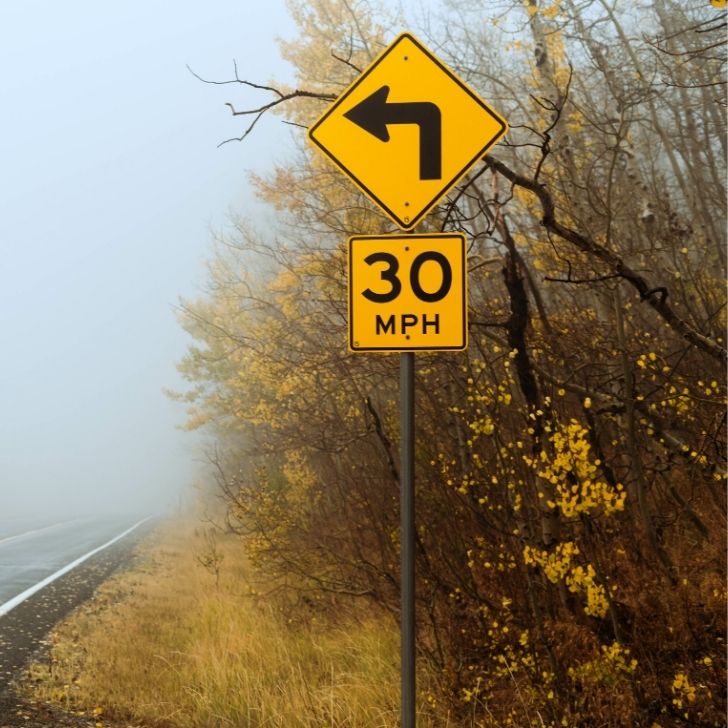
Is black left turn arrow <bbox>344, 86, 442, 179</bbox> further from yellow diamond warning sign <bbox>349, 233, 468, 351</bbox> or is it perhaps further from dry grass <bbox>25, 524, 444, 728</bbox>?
dry grass <bbox>25, 524, 444, 728</bbox>

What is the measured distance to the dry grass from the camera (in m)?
5.12

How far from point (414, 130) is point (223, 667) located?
4.25 meters

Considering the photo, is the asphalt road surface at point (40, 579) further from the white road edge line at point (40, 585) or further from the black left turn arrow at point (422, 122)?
the black left turn arrow at point (422, 122)

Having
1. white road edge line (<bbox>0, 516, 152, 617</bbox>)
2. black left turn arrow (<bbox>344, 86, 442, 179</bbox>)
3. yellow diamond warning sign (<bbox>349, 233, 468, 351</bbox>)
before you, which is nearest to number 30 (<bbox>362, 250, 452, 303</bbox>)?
yellow diamond warning sign (<bbox>349, 233, 468, 351</bbox>)

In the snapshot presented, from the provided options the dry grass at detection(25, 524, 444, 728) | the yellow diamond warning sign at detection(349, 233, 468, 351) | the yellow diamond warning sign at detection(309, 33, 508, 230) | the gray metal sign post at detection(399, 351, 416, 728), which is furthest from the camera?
the dry grass at detection(25, 524, 444, 728)

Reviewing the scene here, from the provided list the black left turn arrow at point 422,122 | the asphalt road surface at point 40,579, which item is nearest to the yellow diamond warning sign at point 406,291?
the black left turn arrow at point 422,122

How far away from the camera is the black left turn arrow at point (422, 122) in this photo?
3.59m

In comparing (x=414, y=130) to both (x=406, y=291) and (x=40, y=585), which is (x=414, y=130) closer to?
(x=406, y=291)

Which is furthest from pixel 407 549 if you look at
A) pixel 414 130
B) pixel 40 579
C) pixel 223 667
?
pixel 40 579

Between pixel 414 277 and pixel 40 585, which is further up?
pixel 414 277

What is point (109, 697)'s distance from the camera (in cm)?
574

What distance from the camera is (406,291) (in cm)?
341

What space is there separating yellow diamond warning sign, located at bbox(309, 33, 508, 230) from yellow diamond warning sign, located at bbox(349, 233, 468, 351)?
23 cm

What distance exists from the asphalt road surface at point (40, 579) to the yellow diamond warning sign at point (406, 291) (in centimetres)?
381
